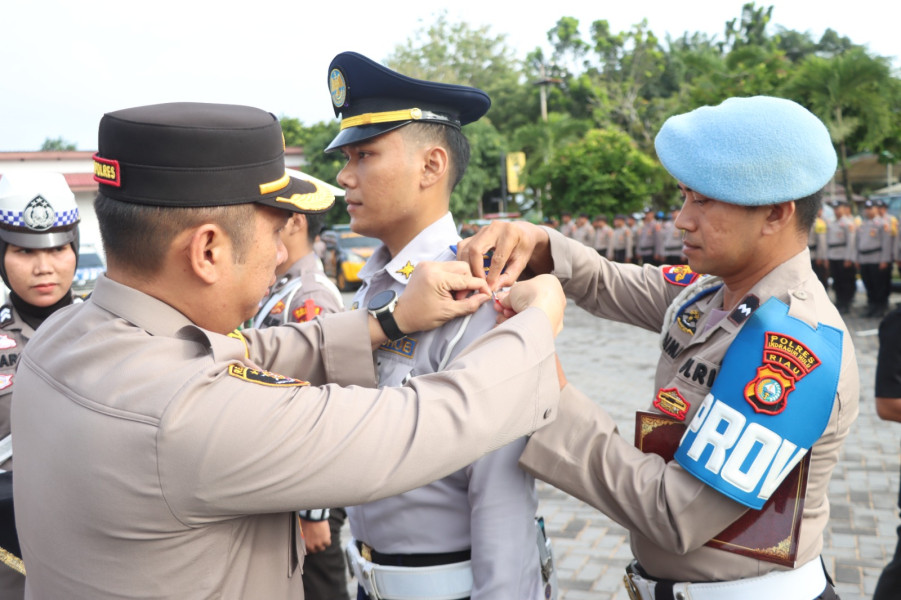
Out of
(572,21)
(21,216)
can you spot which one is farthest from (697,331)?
(572,21)

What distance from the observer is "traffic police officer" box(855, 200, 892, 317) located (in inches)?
519

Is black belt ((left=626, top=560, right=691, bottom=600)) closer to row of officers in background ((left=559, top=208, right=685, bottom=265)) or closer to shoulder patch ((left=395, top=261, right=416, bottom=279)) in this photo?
shoulder patch ((left=395, top=261, right=416, bottom=279))

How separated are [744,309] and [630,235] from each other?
20.0 metres

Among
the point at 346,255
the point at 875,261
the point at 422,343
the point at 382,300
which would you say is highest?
the point at 382,300

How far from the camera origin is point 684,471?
5.70ft

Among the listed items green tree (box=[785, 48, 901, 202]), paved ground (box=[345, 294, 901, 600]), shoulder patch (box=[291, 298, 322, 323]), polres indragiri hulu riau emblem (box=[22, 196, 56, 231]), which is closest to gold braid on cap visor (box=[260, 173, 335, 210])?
polres indragiri hulu riau emblem (box=[22, 196, 56, 231])

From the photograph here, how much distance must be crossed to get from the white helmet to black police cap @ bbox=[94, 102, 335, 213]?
1721 mm

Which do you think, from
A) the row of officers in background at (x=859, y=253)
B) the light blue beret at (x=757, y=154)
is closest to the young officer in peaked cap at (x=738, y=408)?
the light blue beret at (x=757, y=154)

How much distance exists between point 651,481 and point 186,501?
1.01 meters

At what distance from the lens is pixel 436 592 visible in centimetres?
202

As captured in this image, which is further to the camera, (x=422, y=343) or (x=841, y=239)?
(x=841, y=239)

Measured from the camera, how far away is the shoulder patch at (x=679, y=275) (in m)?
2.53

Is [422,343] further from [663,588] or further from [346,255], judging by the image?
[346,255]

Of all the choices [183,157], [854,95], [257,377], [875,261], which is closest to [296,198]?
[183,157]
